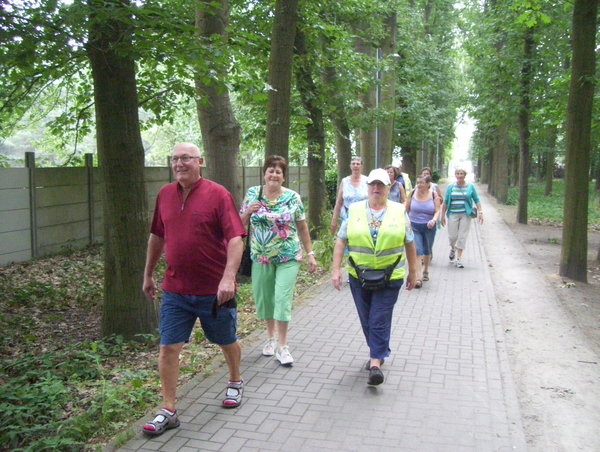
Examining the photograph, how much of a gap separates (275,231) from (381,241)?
1055 millimetres

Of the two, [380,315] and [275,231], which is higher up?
[275,231]

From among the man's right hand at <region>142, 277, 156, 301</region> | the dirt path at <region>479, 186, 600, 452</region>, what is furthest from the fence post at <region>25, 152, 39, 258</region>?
the dirt path at <region>479, 186, 600, 452</region>

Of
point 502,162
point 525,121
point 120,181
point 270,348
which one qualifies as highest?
point 525,121

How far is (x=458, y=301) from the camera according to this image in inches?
357

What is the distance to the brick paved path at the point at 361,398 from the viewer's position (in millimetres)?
4324

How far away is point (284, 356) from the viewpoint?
19.7 ft

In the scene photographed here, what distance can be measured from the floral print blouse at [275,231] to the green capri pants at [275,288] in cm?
7

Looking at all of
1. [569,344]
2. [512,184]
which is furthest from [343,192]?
[512,184]

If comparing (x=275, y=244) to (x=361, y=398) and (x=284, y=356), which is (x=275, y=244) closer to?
(x=284, y=356)

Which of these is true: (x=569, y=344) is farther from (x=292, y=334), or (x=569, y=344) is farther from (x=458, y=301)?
(x=292, y=334)

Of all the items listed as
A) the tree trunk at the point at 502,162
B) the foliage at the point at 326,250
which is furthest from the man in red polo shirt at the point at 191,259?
the tree trunk at the point at 502,162

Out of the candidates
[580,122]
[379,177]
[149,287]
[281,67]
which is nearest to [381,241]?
[379,177]

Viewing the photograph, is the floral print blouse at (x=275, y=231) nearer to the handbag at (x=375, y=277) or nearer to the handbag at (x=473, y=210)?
the handbag at (x=375, y=277)

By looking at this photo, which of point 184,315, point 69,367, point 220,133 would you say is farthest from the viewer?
point 220,133
